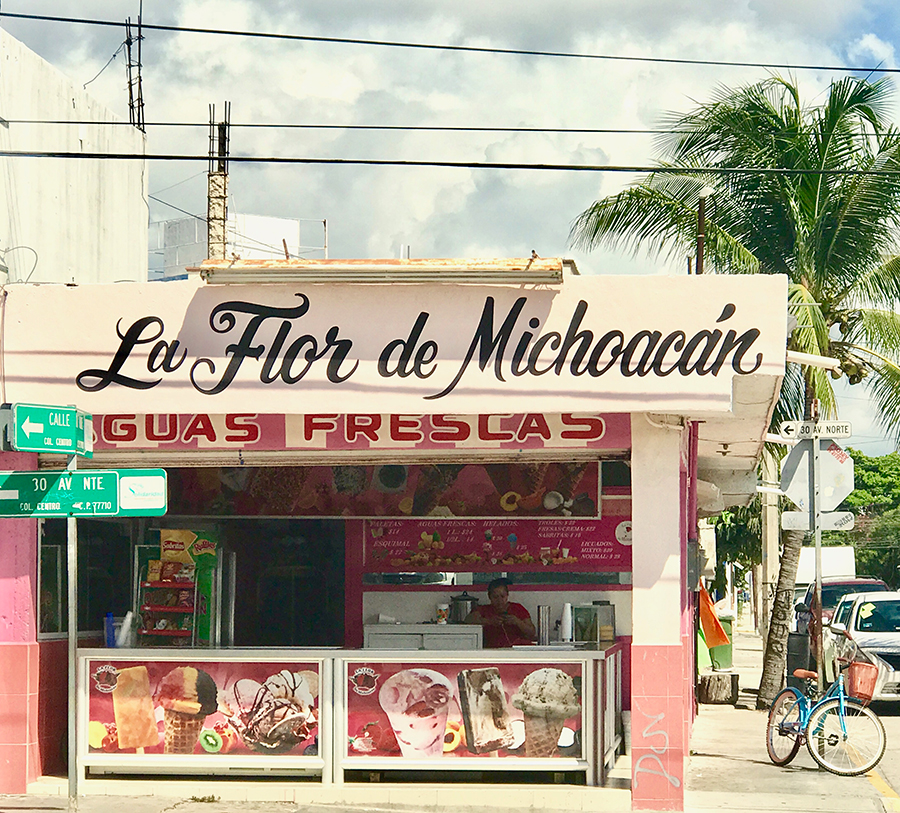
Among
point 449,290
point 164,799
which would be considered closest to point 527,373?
point 449,290

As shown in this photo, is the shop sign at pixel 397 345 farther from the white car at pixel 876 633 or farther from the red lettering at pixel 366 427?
the white car at pixel 876 633

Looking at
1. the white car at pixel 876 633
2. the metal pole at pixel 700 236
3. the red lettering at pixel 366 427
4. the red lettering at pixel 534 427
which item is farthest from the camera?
the white car at pixel 876 633

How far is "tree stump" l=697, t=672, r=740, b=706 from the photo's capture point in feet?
69.1

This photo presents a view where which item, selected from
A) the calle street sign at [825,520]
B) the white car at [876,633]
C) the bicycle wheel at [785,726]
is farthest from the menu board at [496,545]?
the white car at [876,633]

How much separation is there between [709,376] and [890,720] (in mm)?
10017

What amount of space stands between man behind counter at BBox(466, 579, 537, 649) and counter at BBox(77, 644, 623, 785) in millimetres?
2720

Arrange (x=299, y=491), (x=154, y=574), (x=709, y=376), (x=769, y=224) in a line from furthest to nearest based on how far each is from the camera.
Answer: (x=769, y=224), (x=299, y=491), (x=154, y=574), (x=709, y=376)

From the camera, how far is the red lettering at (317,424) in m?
11.6

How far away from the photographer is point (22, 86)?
59.1 feet

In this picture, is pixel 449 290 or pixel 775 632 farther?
pixel 775 632

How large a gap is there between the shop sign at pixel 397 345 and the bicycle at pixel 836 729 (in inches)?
151

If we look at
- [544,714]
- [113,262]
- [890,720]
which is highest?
[113,262]

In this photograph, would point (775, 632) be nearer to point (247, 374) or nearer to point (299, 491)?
point (299, 491)

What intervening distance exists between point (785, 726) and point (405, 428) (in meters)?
5.17
